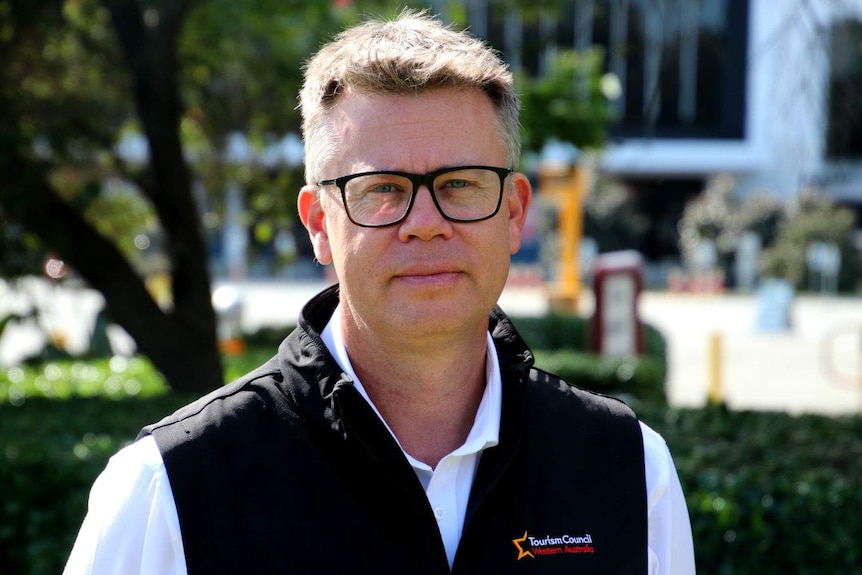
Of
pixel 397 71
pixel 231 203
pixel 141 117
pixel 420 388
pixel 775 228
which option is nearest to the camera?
pixel 397 71

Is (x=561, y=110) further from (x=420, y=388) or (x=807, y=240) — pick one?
(x=807, y=240)

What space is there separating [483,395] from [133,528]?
0.70m

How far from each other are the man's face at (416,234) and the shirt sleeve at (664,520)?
1.60 feet

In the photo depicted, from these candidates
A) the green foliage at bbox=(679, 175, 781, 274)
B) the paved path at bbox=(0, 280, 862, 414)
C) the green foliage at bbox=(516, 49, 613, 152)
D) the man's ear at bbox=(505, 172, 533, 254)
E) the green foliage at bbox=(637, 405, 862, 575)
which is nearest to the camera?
the man's ear at bbox=(505, 172, 533, 254)

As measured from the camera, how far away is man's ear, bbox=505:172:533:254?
2148 millimetres

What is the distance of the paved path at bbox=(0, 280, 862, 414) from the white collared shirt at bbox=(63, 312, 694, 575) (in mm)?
4737

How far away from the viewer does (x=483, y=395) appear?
211 cm

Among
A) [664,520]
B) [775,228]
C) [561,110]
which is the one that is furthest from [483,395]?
[775,228]

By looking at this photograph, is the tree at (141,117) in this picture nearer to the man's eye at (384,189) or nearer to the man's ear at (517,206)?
the man's ear at (517,206)

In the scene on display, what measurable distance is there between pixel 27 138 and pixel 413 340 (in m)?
4.36

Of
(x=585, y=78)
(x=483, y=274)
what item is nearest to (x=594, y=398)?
(x=483, y=274)

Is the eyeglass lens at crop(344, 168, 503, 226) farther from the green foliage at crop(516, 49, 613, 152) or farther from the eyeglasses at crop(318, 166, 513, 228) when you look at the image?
the green foliage at crop(516, 49, 613, 152)

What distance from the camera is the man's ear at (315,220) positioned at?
2072mm

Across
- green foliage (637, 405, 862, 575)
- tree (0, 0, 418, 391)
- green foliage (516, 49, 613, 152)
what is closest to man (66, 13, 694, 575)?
green foliage (637, 405, 862, 575)
